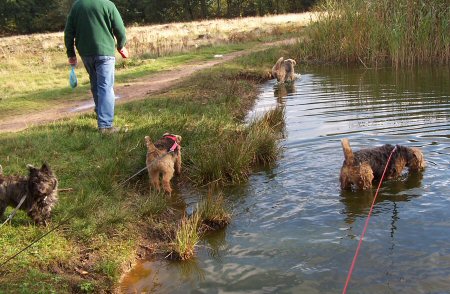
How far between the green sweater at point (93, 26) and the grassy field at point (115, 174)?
1.64 metres

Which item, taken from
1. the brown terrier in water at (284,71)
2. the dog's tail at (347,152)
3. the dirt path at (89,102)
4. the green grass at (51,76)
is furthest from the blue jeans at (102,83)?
the brown terrier in water at (284,71)

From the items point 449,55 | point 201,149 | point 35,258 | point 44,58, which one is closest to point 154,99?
point 201,149

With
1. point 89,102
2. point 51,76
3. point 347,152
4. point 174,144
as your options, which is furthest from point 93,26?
point 51,76

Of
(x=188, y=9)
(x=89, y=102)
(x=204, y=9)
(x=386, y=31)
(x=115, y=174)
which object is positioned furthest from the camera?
(x=188, y=9)

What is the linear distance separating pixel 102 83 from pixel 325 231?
17.3ft

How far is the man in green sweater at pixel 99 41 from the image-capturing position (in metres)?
8.41

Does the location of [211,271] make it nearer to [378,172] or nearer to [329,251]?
[329,251]

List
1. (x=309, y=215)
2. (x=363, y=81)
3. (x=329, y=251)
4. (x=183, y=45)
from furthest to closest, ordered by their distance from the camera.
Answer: (x=183, y=45)
(x=363, y=81)
(x=309, y=215)
(x=329, y=251)

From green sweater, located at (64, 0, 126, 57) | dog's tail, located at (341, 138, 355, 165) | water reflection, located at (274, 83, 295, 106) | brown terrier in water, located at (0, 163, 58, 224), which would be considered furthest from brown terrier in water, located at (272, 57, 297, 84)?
brown terrier in water, located at (0, 163, 58, 224)

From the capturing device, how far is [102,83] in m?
8.67

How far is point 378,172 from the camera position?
681 cm

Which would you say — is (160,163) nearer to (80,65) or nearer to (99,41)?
(99,41)

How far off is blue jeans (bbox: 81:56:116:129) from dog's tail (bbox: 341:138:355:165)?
4.73m

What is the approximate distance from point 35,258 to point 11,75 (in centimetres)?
1772
